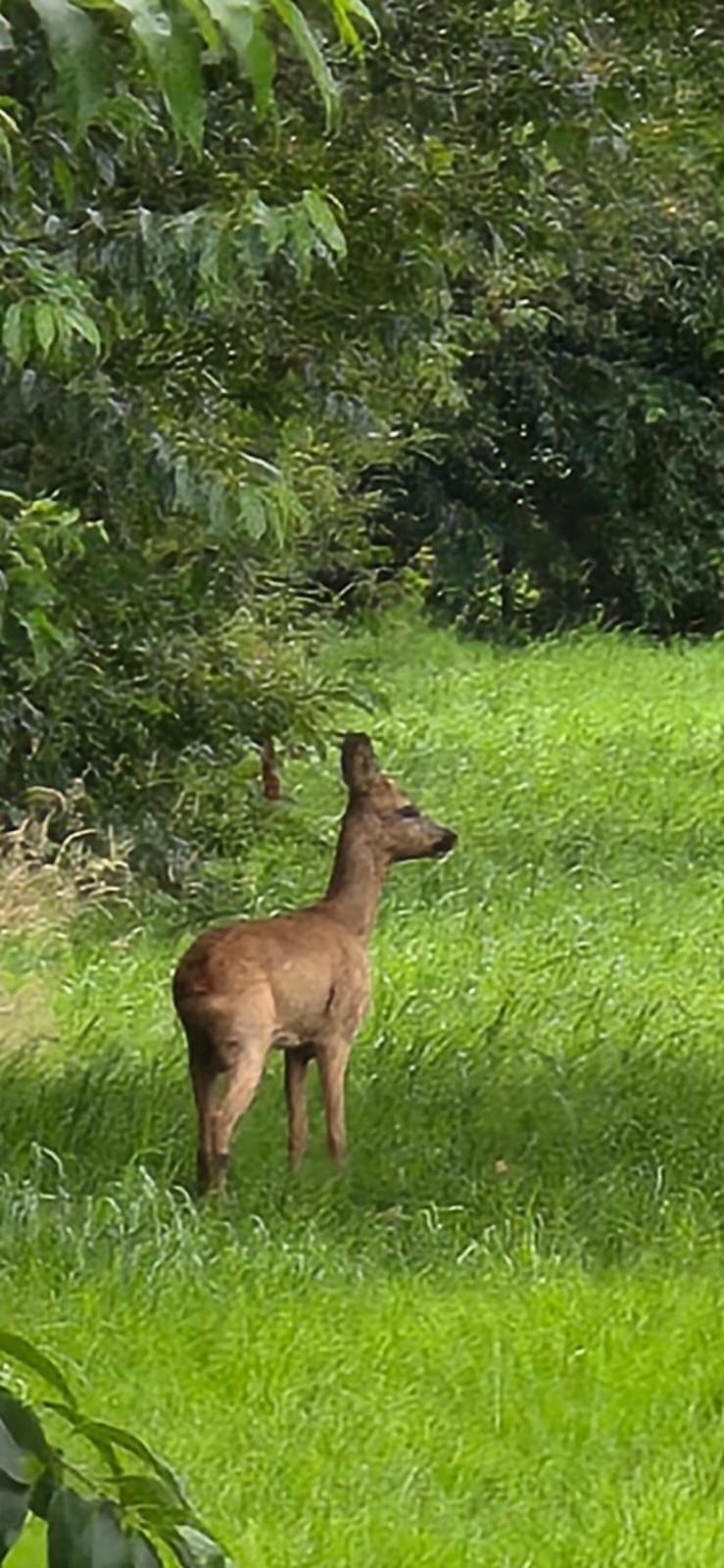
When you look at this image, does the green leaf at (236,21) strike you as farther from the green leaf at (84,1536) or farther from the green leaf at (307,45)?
the green leaf at (84,1536)

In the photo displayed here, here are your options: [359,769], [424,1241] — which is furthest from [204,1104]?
[359,769]

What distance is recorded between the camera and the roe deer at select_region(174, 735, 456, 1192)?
27.6ft

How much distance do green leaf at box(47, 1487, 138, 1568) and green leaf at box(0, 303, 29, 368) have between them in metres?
4.32

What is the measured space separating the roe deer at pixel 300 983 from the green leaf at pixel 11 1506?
637 cm

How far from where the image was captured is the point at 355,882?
9.53 metres

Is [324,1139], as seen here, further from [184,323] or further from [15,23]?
[15,23]

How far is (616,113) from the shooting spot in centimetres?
830

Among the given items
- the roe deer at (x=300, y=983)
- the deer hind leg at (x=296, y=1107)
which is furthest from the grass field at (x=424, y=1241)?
the roe deer at (x=300, y=983)

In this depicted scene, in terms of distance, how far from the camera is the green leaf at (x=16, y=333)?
615 cm

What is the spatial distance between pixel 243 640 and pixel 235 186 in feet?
14.9

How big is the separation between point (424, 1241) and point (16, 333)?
2.67 m

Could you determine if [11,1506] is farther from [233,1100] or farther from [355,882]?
[355,882]

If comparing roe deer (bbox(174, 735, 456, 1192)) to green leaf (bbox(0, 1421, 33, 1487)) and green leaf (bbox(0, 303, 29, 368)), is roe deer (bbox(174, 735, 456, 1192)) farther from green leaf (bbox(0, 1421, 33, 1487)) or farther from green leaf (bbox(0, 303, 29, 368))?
green leaf (bbox(0, 1421, 33, 1487))

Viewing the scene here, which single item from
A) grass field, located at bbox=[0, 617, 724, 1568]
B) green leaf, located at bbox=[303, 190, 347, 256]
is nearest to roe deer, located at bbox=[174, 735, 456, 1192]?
grass field, located at bbox=[0, 617, 724, 1568]
